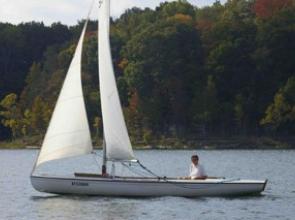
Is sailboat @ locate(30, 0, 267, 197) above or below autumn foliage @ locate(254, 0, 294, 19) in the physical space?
below

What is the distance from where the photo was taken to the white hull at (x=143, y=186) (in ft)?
143

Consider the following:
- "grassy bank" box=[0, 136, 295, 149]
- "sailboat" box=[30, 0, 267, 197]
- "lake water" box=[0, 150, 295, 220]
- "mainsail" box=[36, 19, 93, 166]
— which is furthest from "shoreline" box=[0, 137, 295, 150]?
"mainsail" box=[36, 19, 93, 166]

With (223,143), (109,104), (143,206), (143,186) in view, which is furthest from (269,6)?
(143,206)

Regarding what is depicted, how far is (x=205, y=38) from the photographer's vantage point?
128 m

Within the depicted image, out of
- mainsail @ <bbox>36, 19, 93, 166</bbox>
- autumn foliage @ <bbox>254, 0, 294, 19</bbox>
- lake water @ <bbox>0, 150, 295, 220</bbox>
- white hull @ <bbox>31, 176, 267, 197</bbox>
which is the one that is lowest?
lake water @ <bbox>0, 150, 295, 220</bbox>

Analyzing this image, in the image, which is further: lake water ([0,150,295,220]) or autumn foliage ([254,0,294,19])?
autumn foliage ([254,0,294,19])

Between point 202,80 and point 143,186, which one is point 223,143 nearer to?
point 202,80

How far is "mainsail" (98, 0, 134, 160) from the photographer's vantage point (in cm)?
4488

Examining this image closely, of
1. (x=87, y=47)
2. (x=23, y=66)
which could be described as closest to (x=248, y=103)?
(x=87, y=47)

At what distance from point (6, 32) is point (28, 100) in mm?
22774

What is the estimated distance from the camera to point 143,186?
43.6 metres

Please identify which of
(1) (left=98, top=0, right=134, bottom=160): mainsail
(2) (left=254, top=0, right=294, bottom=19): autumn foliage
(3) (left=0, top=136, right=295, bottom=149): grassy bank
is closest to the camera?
(1) (left=98, top=0, right=134, bottom=160): mainsail

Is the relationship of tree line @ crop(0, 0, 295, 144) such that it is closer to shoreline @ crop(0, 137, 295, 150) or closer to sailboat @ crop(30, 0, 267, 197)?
shoreline @ crop(0, 137, 295, 150)

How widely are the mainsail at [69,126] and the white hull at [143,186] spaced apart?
3.88 feet
